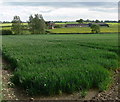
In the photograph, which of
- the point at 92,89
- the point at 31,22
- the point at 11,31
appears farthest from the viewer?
the point at 31,22

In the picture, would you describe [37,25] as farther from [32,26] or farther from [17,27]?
[17,27]

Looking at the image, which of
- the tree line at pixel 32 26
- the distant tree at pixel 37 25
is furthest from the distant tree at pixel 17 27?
the distant tree at pixel 37 25

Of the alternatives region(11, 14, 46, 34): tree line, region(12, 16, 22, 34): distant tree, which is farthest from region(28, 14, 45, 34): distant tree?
region(12, 16, 22, 34): distant tree

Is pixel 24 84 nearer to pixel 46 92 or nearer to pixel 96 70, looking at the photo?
pixel 46 92

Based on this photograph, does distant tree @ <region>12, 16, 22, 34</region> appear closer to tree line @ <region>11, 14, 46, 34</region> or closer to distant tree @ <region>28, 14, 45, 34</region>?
tree line @ <region>11, 14, 46, 34</region>

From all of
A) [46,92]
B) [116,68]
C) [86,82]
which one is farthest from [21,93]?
[116,68]

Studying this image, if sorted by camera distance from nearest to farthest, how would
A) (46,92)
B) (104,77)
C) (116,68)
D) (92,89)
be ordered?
(46,92), (92,89), (104,77), (116,68)

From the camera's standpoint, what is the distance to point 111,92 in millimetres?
8617

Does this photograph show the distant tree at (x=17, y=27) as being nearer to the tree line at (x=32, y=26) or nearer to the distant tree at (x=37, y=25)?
the tree line at (x=32, y=26)

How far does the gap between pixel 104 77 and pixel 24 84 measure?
340cm

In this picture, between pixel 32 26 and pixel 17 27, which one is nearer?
pixel 17 27

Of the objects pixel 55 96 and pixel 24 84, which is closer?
pixel 55 96

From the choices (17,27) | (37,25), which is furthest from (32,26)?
(17,27)

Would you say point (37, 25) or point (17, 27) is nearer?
point (17, 27)
